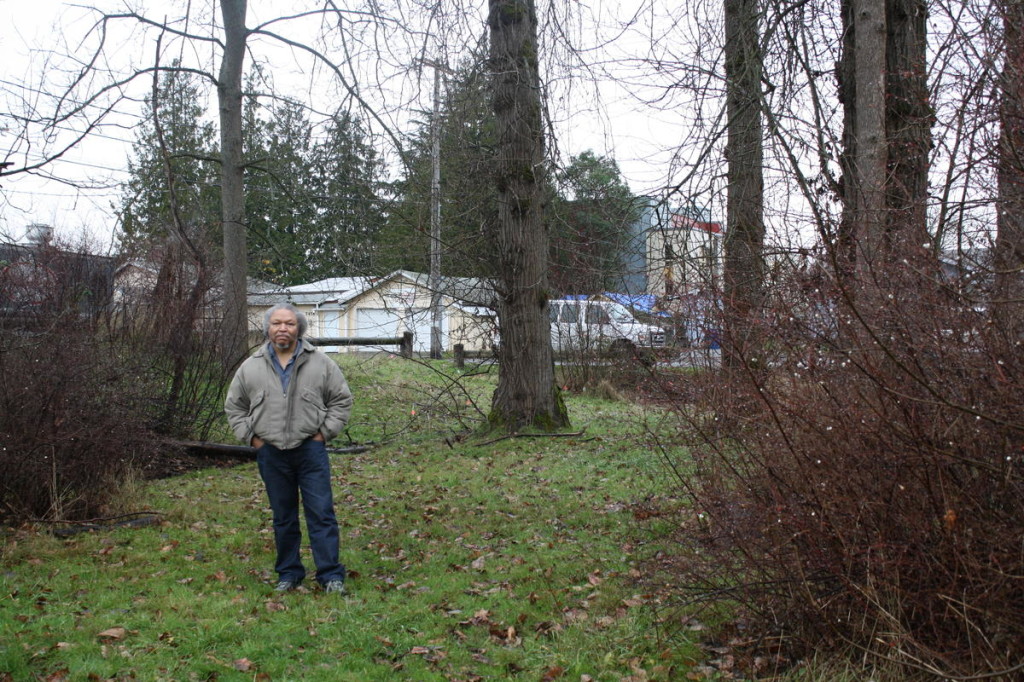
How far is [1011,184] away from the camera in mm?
4188

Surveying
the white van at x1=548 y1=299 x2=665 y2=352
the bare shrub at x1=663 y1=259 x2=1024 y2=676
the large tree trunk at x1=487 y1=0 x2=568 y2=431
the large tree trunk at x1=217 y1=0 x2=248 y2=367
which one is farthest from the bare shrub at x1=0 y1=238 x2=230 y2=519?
the white van at x1=548 y1=299 x2=665 y2=352

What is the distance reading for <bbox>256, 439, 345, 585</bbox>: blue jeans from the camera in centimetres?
623

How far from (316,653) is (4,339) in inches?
189

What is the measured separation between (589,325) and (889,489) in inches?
Result: 606

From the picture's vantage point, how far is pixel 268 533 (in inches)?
311

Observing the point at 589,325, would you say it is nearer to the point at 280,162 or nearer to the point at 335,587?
the point at 280,162

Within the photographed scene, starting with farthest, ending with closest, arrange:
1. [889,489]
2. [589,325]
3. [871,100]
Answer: [589,325]
[871,100]
[889,489]

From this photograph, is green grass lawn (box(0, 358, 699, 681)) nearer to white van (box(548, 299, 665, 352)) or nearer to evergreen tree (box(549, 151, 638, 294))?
evergreen tree (box(549, 151, 638, 294))

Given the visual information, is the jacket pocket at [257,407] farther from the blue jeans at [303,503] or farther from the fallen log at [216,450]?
the fallen log at [216,450]

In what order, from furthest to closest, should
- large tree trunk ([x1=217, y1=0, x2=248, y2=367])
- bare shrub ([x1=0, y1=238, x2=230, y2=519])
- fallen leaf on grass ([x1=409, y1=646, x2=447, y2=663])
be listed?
large tree trunk ([x1=217, y1=0, x2=248, y2=367])
bare shrub ([x1=0, y1=238, x2=230, y2=519])
fallen leaf on grass ([x1=409, y1=646, x2=447, y2=663])

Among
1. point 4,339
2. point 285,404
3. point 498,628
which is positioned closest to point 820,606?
point 498,628

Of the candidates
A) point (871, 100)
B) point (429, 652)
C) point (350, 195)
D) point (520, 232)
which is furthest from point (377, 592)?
point (350, 195)

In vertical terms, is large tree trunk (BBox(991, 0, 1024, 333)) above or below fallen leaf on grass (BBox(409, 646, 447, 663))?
above

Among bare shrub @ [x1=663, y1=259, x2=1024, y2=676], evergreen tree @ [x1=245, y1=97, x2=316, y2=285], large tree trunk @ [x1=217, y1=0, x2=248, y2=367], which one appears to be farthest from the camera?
large tree trunk @ [x1=217, y1=0, x2=248, y2=367]
